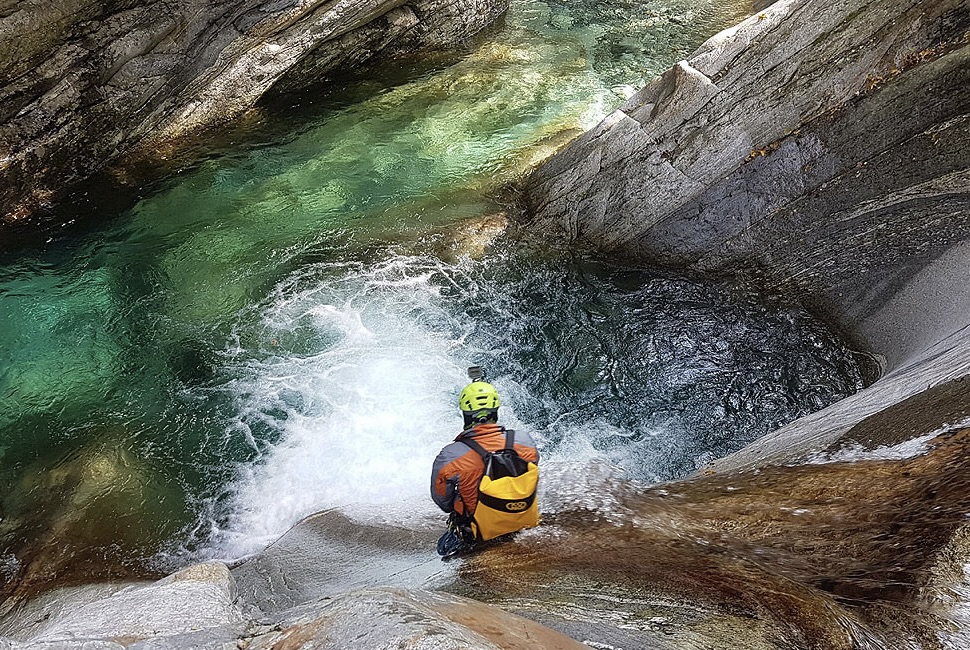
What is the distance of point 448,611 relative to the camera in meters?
3.25

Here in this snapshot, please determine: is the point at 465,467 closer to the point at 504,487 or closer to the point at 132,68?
the point at 504,487

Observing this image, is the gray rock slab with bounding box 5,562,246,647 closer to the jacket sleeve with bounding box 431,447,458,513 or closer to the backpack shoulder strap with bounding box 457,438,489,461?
the jacket sleeve with bounding box 431,447,458,513

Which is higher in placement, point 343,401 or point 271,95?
point 271,95

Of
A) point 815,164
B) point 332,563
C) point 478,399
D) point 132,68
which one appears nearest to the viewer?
point 478,399

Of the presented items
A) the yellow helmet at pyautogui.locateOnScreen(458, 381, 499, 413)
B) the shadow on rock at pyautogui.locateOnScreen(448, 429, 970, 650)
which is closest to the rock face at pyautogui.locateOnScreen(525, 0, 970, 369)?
the shadow on rock at pyautogui.locateOnScreen(448, 429, 970, 650)

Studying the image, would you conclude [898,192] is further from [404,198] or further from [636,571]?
[404,198]

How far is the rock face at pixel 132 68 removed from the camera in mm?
9508

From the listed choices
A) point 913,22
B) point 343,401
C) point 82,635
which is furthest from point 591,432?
point 913,22

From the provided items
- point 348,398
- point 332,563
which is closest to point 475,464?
point 332,563

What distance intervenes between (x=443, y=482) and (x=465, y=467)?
0.19 metres

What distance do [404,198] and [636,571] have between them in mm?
7794

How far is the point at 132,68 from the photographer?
1066 cm

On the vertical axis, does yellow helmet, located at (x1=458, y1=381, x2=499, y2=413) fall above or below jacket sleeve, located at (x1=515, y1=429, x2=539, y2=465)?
above

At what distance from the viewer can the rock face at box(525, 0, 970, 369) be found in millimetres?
6969
